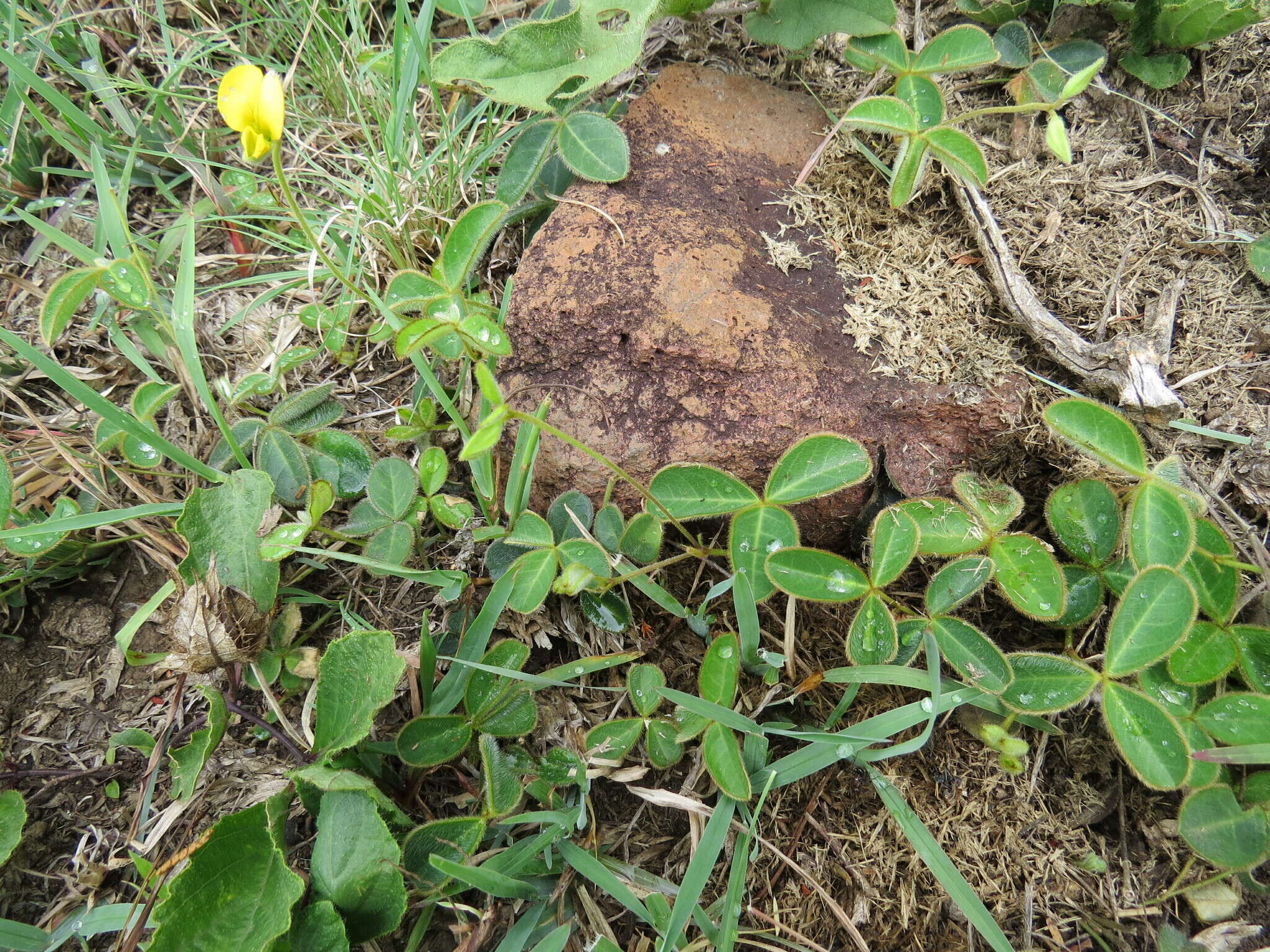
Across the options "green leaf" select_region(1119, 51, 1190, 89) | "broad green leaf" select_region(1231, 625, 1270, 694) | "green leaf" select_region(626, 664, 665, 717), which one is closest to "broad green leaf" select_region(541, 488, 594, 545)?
"green leaf" select_region(626, 664, 665, 717)

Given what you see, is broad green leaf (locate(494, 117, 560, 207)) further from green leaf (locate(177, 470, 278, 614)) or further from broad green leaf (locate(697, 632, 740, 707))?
broad green leaf (locate(697, 632, 740, 707))

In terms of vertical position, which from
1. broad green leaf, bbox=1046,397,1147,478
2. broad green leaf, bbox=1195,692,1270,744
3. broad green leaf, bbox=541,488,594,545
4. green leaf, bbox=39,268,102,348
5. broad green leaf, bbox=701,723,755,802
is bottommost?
broad green leaf, bbox=701,723,755,802

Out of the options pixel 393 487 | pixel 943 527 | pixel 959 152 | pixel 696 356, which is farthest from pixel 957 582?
pixel 393 487

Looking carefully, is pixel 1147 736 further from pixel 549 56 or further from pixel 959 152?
pixel 549 56

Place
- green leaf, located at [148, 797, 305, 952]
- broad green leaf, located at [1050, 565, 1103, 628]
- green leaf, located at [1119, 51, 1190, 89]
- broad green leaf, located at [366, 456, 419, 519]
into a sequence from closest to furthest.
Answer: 1. green leaf, located at [148, 797, 305, 952]
2. broad green leaf, located at [1050, 565, 1103, 628]
3. broad green leaf, located at [366, 456, 419, 519]
4. green leaf, located at [1119, 51, 1190, 89]

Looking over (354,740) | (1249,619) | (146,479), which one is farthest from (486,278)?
(1249,619)

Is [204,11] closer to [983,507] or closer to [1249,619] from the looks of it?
[983,507]

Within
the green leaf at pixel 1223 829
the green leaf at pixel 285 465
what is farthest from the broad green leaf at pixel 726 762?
the green leaf at pixel 285 465
